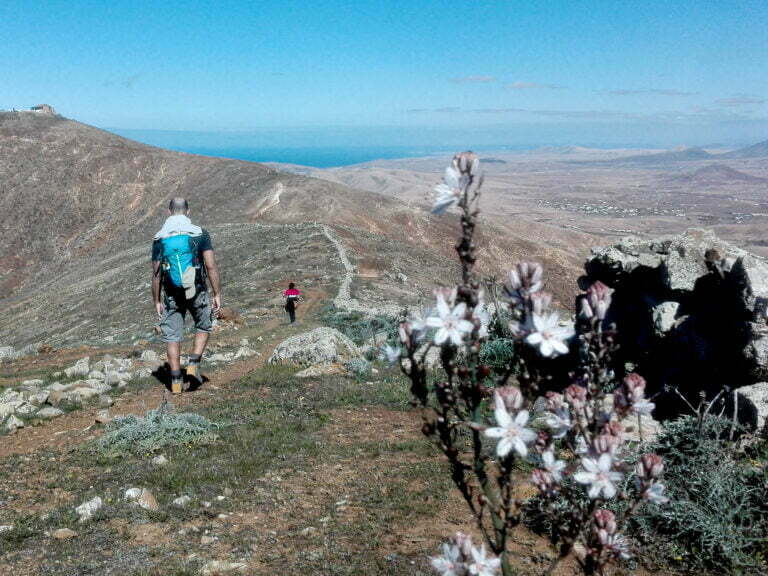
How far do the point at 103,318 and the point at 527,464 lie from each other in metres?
22.3

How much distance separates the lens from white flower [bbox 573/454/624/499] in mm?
2188

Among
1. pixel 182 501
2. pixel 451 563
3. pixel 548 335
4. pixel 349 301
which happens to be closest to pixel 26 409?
pixel 182 501

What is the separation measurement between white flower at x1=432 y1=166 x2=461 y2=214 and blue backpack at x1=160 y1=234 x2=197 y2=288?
6.85 metres

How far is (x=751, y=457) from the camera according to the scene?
5.81 metres

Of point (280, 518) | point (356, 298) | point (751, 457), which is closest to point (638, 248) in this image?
point (751, 457)

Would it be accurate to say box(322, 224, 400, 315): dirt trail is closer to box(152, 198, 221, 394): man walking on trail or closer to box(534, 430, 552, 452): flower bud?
box(152, 198, 221, 394): man walking on trail

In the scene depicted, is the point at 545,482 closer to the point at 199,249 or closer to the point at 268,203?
the point at 199,249

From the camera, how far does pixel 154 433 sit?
707cm

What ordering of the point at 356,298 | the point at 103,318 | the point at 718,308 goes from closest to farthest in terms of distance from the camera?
the point at 718,308 < the point at 356,298 < the point at 103,318

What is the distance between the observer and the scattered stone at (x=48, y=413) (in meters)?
8.70

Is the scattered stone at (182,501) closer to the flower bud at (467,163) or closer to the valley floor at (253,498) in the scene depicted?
the valley floor at (253,498)

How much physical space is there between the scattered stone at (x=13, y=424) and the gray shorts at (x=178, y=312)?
7.38 feet

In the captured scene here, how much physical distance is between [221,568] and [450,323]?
3.26 meters

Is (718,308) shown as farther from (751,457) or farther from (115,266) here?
(115,266)
